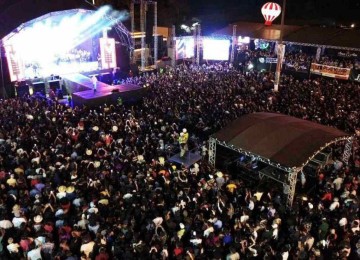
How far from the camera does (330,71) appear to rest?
2475 centimetres

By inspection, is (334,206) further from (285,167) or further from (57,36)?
(57,36)

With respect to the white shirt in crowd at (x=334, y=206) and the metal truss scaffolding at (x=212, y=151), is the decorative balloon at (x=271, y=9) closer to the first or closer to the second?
the metal truss scaffolding at (x=212, y=151)

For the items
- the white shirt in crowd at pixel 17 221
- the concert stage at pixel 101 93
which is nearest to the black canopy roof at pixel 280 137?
the white shirt in crowd at pixel 17 221

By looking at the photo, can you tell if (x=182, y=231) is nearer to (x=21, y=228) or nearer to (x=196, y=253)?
(x=196, y=253)

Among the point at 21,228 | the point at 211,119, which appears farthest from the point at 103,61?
the point at 21,228

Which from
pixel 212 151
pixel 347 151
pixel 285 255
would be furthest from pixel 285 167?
pixel 347 151

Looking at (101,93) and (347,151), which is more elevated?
(101,93)

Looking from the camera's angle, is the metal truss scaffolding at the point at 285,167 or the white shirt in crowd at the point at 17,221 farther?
the metal truss scaffolding at the point at 285,167

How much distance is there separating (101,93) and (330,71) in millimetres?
15690

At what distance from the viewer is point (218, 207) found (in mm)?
9508

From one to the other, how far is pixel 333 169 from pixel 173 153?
571 cm

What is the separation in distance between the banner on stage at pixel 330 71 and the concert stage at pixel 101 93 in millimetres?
12734

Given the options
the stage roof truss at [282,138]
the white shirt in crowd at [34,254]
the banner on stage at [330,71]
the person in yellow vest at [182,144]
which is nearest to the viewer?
the white shirt in crowd at [34,254]

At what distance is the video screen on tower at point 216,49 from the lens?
29297mm
